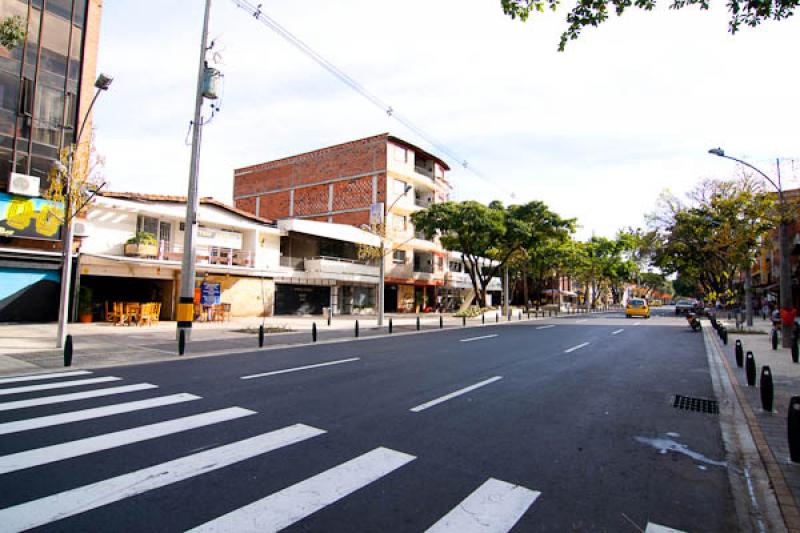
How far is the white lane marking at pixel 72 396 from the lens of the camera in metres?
6.34

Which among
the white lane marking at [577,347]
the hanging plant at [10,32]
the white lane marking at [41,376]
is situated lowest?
the white lane marking at [41,376]

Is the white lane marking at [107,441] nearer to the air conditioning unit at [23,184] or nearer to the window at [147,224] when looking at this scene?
the air conditioning unit at [23,184]

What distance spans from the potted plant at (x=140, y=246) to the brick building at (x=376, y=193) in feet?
60.6

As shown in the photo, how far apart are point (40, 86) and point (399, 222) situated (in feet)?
90.1

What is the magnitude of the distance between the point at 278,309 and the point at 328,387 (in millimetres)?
25165

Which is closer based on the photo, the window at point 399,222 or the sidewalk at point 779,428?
the sidewalk at point 779,428

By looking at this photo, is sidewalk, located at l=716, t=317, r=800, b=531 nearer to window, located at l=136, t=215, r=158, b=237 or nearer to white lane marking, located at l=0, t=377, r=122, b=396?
Result: white lane marking, located at l=0, t=377, r=122, b=396

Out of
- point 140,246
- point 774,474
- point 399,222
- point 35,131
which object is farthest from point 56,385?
point 399,222

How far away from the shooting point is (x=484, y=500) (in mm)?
3629

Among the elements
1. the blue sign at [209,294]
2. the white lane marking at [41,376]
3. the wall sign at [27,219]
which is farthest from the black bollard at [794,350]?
the wall sign at [27,219]

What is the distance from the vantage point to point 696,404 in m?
7.34

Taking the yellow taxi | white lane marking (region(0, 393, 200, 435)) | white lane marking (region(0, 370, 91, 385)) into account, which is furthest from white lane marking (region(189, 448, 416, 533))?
the yellow taxi

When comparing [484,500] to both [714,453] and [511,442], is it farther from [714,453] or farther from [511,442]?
[714,453]

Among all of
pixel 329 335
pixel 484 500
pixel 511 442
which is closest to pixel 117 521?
pixel 484 500
